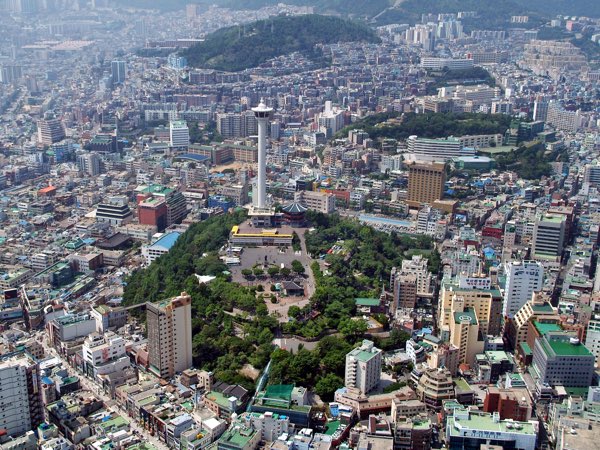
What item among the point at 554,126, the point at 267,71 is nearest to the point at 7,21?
the point at 267,71

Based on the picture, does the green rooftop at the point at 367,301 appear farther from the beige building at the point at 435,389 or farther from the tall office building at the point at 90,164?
Answer: the tall office building at the point at 90,164

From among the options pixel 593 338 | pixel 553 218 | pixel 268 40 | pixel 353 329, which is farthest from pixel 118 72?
pixel 593 338

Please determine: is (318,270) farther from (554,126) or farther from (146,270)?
(554,126)

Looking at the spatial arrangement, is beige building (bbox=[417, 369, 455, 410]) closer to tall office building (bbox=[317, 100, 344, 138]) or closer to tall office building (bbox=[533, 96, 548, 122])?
tall office building (bbox=[317, 100, 344, 138])

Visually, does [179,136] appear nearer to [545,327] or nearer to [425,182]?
[425,182]

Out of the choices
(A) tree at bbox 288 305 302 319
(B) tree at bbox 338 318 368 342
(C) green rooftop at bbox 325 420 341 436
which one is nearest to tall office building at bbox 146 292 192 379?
(A) tree at bbox 288 305 302 319

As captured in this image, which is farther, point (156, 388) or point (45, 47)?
point (45, 47)
